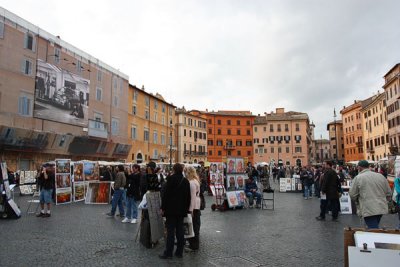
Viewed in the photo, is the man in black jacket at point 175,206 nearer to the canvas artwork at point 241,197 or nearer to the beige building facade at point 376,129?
the canvas artwork at point 241,197

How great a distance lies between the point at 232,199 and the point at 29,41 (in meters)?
25.5

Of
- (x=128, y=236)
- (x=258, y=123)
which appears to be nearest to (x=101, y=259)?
(x=128, y=236)

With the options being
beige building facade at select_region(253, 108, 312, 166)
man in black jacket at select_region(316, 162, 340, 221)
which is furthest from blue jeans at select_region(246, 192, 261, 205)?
beige building facade at select_region(253, 108, 312, 166)

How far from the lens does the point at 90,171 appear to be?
62.5 feet

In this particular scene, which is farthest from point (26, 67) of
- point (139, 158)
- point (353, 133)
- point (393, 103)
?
point (353, 133)

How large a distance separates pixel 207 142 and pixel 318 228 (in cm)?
7554

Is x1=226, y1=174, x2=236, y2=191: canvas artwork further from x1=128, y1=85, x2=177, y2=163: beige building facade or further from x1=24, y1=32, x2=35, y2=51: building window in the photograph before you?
x1=128, y1=85, x2=177, y2=163: beige building facade

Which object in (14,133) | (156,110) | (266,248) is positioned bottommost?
(266,248)

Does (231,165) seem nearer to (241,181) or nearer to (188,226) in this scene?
(241,181)

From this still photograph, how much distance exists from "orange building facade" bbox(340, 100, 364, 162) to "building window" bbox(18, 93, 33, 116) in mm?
70955

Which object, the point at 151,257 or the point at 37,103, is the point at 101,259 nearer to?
the point at 151,257

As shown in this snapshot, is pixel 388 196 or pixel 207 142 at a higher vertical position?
pixel 207 142

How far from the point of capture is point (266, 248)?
24.0 feet

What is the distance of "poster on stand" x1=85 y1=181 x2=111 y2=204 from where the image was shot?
1659cm
